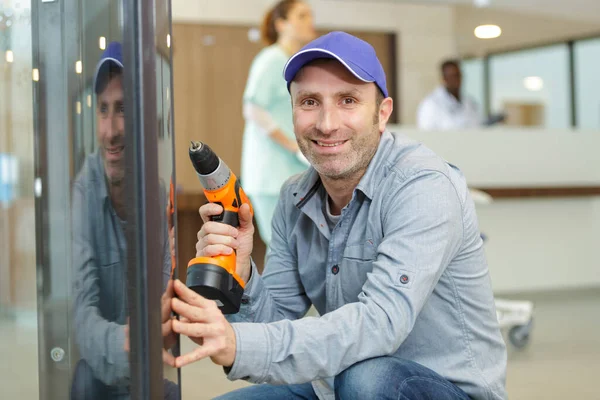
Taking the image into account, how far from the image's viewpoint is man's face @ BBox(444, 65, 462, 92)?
468 centimetres

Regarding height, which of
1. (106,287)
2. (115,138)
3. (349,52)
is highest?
(349,52)

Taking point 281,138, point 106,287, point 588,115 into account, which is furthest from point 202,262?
point 588,115

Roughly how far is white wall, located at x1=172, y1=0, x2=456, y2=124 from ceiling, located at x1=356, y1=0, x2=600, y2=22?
0.31 ft

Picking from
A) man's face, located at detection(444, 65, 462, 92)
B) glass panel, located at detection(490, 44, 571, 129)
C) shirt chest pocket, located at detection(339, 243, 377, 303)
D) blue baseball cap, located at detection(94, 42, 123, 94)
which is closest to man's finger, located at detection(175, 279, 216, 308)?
blue baseball cap, located at detection(94, 42, 123, 94)

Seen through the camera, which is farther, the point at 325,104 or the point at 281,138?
the point at 281,138

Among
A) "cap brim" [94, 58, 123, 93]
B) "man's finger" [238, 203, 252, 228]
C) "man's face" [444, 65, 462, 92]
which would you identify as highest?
"man's face" [444, 65, 462, 92]

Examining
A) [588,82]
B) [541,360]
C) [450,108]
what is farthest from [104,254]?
[588,82]

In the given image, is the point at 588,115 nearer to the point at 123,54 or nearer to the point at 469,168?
the point at 469,168

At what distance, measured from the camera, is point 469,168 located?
13.7 feet

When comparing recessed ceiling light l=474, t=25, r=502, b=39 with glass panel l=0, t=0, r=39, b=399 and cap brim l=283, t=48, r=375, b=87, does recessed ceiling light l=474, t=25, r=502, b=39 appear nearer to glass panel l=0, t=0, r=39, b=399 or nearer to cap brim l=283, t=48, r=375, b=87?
cap brim l=283, t=48, r=375, b=87

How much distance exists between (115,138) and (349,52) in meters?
0.46

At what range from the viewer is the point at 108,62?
0.83m

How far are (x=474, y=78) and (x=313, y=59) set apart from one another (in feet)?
19.6

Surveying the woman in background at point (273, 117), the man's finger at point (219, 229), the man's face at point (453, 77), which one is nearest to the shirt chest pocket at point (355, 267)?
the man's finger at point (219, 229)
